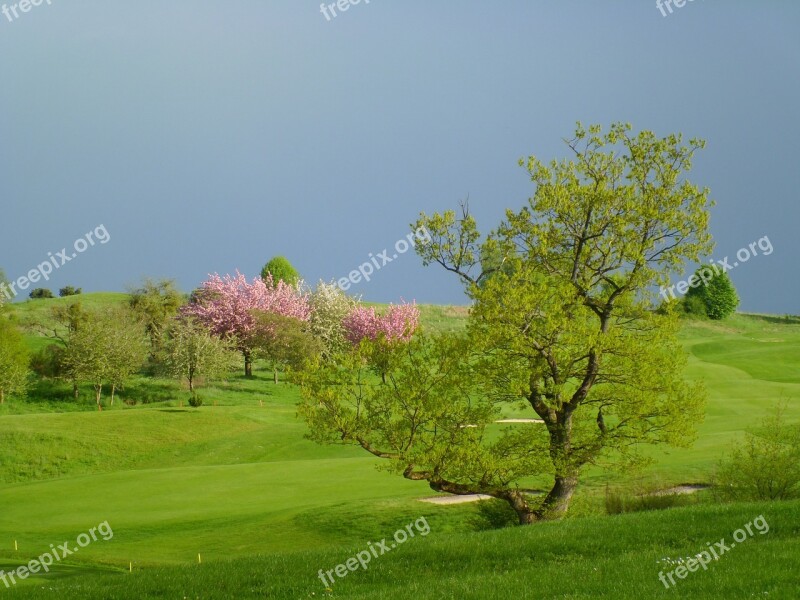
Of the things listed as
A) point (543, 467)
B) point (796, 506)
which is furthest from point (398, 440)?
point (796, 506)

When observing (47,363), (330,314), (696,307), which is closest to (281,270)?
(330,314)

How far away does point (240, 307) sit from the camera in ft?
231

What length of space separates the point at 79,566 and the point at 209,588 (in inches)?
315

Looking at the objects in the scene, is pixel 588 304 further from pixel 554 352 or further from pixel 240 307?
pixel 240 307

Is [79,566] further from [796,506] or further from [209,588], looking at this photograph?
[796,506]

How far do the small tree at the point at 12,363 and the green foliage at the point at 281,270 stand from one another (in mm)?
32754

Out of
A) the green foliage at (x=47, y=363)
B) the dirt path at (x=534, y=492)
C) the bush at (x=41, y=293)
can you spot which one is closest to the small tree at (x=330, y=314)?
the green foliage at (x=47, y=363)

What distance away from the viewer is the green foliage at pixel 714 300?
92500 millimetres

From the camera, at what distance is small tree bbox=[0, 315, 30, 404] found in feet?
179

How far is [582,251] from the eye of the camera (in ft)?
70.3

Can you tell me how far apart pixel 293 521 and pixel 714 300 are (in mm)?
78298

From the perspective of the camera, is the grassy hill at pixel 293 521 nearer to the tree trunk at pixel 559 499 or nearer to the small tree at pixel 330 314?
the tree trunk at pixel 559 499

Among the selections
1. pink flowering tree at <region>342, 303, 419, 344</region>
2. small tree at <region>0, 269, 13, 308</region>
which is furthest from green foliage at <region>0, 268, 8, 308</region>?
pink flowering tree at <region>342, 303, 419, 344</region>

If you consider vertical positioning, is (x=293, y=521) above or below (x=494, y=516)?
below
